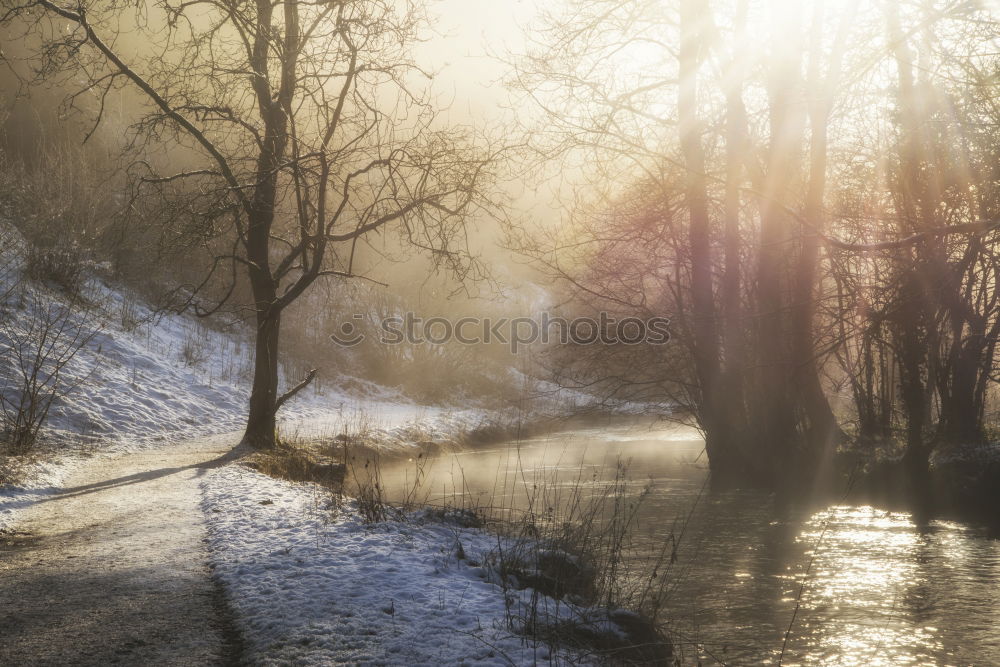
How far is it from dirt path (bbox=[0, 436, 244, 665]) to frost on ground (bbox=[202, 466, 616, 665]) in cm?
25

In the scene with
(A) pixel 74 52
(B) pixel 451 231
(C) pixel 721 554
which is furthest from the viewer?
(B) pixel 451 231

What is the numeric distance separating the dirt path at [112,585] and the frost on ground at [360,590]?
250 mm

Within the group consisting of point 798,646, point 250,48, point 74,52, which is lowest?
point 798,646

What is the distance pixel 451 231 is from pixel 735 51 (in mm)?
5981

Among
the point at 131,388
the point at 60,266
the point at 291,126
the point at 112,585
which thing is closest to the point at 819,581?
the point at 112,585

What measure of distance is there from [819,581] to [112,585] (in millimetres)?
6024

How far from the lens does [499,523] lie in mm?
8102

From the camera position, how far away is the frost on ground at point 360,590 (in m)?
4.13

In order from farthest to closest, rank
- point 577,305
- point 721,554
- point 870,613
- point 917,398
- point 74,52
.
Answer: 1. point 577,305
2. point 917,398
3. point 74,52
4. point 721,554
5. point 870,613

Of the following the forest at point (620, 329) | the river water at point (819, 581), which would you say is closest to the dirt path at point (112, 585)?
the forest at point (620, 329)

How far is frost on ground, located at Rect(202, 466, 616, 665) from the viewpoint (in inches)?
163

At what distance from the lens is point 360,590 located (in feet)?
16.4

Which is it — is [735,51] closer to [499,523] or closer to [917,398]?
[917,398]

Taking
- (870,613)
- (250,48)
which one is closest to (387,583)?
(870,613)
